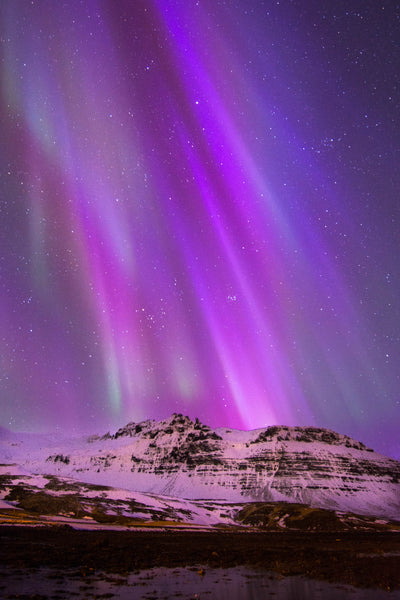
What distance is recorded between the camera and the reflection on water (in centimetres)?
1652

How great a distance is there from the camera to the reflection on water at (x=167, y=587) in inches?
650

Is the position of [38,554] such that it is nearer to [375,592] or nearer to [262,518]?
[375,592]

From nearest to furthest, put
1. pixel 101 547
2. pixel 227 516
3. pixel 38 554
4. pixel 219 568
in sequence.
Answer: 1. pixel 219 568
2. pixel 38 554
3. pixel 101 547
4. pixel 227 516

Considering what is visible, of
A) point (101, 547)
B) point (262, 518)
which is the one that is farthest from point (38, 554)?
point (262, 518)

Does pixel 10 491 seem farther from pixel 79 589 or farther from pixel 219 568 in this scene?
pixel 79 589

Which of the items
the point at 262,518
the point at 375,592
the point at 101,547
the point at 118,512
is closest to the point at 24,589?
the point at 375,592

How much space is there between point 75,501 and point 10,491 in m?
19.3

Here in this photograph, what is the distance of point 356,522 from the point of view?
139375 millimetres

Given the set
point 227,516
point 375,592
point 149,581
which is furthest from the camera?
point 227,516

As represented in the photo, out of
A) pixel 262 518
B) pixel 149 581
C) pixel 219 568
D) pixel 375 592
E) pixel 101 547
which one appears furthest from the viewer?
pixel 262 518

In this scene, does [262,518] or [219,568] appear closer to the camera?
[219,568]

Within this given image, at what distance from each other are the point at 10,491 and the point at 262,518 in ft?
256

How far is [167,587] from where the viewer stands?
19.0 meters

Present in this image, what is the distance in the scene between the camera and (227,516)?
150m
